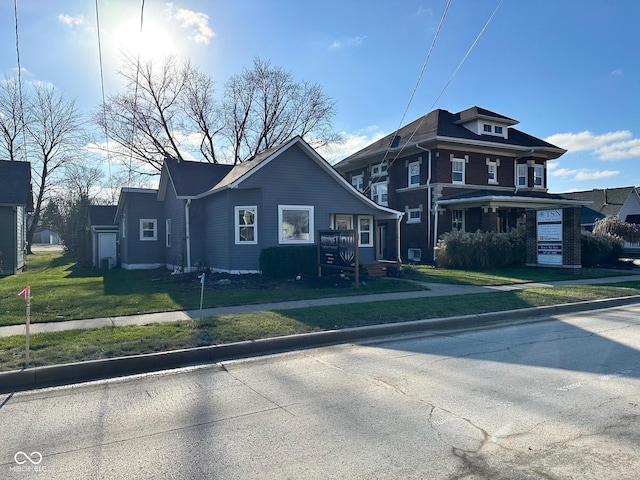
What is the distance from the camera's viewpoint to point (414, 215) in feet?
95.3

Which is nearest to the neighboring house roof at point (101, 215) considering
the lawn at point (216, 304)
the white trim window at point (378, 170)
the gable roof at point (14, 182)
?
the gable roof at point (14, 182)

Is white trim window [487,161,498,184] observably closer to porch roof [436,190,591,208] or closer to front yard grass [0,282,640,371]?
porch roof [436,190,591,208]

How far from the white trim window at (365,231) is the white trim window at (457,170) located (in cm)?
870

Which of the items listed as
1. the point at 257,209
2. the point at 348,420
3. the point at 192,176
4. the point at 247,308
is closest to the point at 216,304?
the point at 247,308

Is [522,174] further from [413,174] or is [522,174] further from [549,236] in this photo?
[549,236]

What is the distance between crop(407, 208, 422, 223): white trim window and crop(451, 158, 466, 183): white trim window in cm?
274

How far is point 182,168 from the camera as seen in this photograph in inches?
891

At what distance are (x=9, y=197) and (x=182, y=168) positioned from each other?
7.54 metres

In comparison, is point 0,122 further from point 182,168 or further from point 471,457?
point 471,457

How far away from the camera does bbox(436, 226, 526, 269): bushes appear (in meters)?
21.7

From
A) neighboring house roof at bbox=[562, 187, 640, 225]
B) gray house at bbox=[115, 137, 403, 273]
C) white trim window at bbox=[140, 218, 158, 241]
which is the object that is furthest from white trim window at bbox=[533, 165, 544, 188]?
white trim window at bbox=[140, 218, 158, 241]

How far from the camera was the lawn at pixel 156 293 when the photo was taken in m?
10.7

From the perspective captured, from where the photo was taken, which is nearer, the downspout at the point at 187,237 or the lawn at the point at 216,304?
the lawn at the point at 216,304

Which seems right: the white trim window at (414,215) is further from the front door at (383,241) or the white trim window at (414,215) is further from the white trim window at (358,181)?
the white trim window at (358,181)
